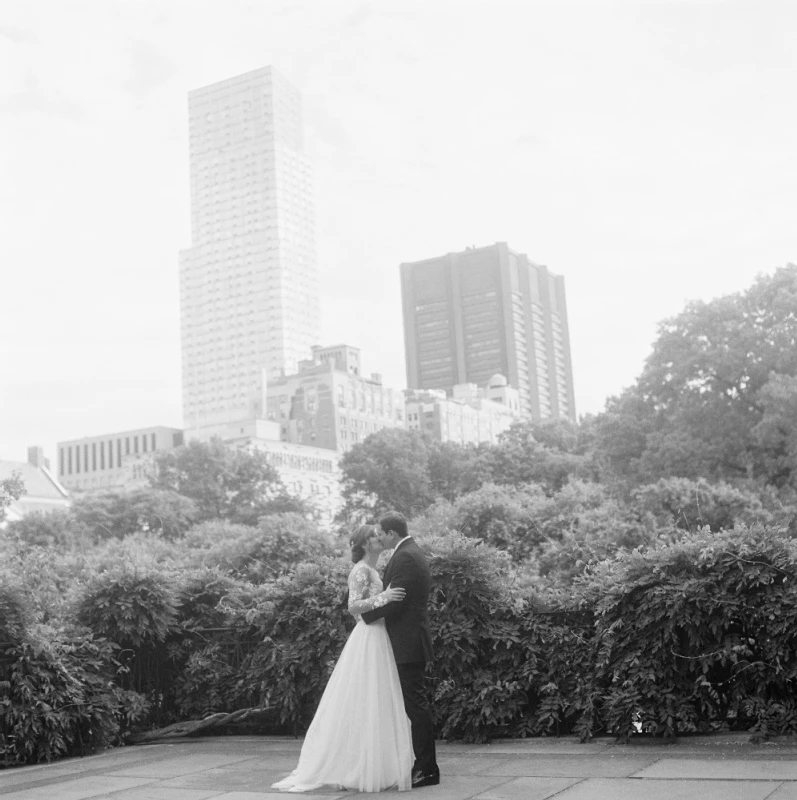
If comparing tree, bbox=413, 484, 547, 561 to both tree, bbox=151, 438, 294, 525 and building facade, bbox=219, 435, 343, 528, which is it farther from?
building facade, bbox=219, 435, 343, 528

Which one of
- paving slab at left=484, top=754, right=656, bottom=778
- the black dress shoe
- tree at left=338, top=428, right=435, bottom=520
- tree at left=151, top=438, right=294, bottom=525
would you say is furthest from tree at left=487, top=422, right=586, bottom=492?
the black dress shoe

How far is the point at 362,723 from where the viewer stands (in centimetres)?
753

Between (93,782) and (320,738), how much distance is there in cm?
205

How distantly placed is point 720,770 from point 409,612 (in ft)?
7.87

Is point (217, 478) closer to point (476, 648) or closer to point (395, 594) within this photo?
point (476, 648)

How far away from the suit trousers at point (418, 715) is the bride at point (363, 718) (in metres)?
0.10

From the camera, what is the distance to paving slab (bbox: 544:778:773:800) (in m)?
6.36

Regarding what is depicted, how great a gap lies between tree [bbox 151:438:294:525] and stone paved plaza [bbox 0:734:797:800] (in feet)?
229

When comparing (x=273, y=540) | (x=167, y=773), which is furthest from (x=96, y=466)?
(x=167, y=773)

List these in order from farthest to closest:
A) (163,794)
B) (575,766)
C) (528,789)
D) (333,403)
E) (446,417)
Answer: (446,417) < (333,403) < (575,766) < (163,794) < (528,789)

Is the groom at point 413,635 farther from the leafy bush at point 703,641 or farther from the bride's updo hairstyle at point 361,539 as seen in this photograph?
the leafy bush at point 703,641

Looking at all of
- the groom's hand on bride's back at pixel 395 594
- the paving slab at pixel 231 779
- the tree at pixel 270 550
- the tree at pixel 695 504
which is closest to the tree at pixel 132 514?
the tree at pixel 270 550

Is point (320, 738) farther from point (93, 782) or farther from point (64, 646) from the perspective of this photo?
point (64, 646)

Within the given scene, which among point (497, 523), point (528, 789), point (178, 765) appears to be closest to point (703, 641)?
point (528, 789)
